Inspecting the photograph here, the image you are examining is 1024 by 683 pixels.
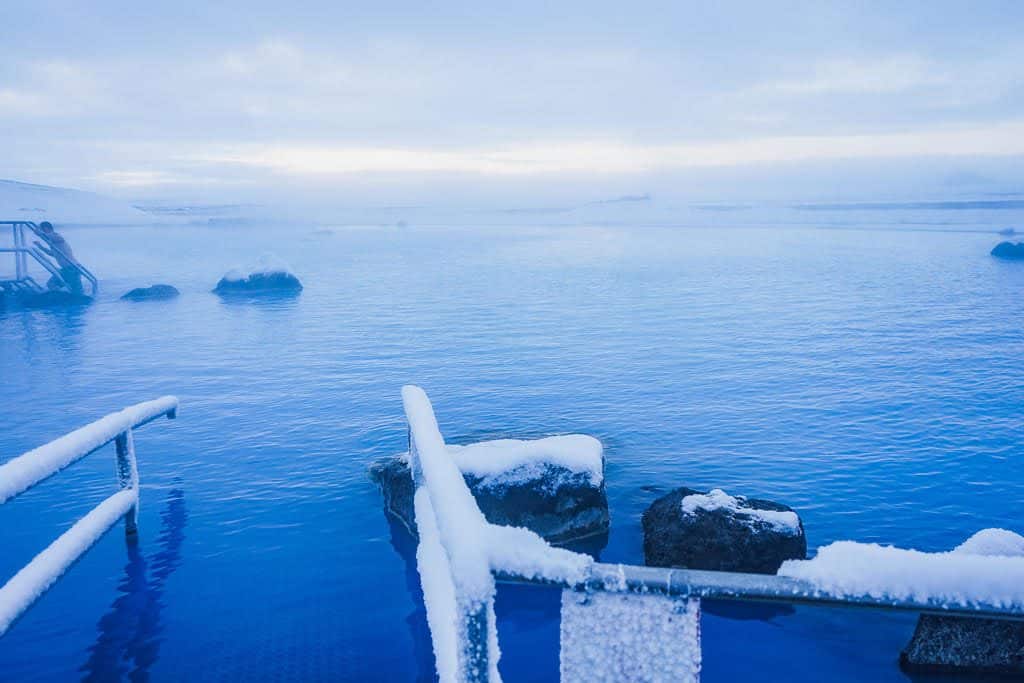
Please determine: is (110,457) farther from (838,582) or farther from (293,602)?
(838,582)

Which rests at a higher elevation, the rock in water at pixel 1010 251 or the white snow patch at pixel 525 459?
the rock in water at pixel 1010 251

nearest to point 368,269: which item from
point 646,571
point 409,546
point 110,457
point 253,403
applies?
point 253,403

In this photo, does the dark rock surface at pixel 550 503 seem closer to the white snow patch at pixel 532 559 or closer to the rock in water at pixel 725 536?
the rock in water at pixel 725 536

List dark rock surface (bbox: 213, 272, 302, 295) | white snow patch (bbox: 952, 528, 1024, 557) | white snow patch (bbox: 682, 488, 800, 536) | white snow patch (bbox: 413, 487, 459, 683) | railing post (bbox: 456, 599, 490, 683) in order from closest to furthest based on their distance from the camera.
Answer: railing post (bbox: 456, 599, 490, 683)
white snow patch (bbox: 413, 487, 459, 683)
white snow patch (bbox: 952, 528, 1024, 557)
white snow patch (bbox: 682, 488, 800, 536)
dark rock surface (bbox: 213, 272, 302, 295)

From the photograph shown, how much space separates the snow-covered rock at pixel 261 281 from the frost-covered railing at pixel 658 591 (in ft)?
132

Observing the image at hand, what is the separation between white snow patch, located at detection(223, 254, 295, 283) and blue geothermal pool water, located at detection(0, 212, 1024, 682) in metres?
7.46

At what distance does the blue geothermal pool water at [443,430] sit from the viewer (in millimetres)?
6633

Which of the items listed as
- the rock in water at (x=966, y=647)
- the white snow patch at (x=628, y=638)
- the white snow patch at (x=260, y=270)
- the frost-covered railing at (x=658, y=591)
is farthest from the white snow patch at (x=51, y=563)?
the white snow patch at (x=260, y=270)

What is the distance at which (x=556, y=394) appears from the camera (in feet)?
53.0

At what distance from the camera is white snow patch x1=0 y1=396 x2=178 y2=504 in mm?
4840

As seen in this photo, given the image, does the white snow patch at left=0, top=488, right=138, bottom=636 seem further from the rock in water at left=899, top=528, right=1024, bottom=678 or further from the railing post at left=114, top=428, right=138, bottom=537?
the rock in water at left=899, top=528, right=1024, bottom=678

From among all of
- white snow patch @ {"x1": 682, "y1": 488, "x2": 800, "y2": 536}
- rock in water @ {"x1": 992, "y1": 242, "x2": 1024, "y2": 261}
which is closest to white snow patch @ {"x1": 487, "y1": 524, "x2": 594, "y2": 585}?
white snow patch @ {"x1": 682, "y1": 488, "x2": 800, "y2": 536}

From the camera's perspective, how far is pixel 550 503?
8484 millimetres

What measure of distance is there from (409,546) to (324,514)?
162cm
